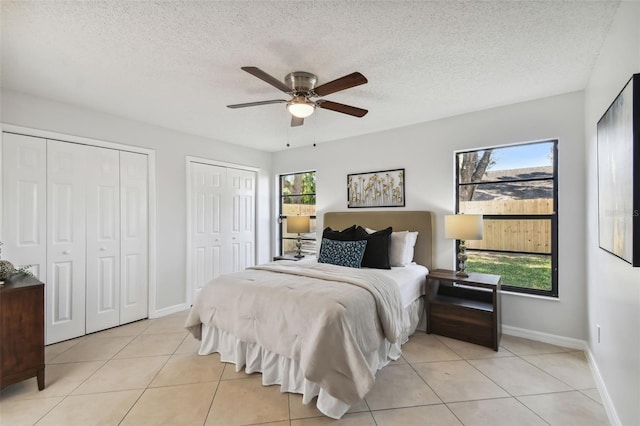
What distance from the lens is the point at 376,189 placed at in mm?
4223

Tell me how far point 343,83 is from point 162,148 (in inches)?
115

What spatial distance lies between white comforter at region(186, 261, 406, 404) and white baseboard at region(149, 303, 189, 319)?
1.37 m

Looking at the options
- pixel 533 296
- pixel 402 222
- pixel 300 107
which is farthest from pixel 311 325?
pixel 533 296

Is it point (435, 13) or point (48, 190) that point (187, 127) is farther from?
point (435, 13)

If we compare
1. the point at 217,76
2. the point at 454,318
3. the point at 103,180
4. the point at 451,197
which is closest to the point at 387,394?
the point at 454,318

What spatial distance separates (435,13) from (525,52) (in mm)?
935

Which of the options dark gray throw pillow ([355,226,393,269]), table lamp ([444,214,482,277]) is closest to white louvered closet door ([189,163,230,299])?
dark gray throw pillow ([355,226,393,269])

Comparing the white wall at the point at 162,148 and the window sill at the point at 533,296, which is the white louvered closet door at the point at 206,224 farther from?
the window sill at the point at 533,296

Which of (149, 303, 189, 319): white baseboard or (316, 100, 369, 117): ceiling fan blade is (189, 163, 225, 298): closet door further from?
(316, 100, 369, 117): ceiling fan blade

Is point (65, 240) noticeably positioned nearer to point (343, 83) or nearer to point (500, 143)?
point (343, 83)

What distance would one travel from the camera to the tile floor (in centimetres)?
188

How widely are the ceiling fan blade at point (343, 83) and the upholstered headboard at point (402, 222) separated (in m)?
2.18

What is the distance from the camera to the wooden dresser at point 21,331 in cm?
204

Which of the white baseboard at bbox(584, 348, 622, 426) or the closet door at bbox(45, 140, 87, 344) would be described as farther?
the closet door at bbox(45, 140, 87, 344)
